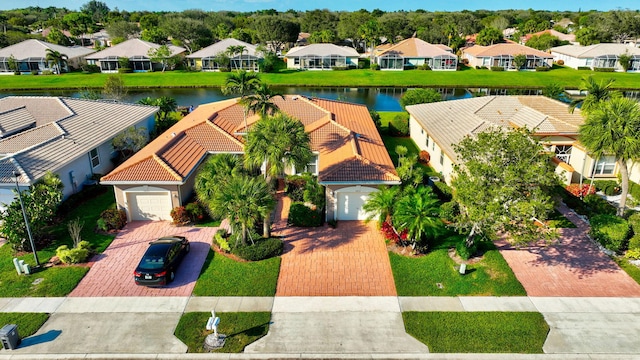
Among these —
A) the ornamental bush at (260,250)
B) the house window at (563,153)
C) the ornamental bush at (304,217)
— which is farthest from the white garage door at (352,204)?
the house window at (563,153)

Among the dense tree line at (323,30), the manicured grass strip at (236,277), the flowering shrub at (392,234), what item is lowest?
the manicured grass strip at (236,277)

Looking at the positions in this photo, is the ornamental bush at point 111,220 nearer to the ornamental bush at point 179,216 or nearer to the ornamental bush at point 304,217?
the ornamental bush at point 179,216

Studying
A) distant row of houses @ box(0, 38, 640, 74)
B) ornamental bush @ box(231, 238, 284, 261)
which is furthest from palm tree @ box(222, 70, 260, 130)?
distant row of houses @ box(0, 38, 640, 74)

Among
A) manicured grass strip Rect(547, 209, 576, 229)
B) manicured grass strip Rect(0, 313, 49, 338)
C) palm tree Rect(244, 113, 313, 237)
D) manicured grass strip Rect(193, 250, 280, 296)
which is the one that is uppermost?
palm tree Rect(244, 113, 313, 237)

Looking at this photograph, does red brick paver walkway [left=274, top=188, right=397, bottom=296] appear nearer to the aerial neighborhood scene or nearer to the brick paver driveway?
the aerial neighborhood scene

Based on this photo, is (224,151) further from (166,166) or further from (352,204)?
(352,204)

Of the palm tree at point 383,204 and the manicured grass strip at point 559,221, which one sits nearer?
the palm tree at point 383,204
